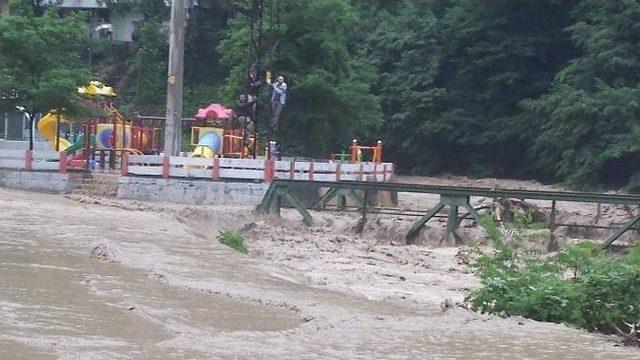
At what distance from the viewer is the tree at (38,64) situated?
111 ft

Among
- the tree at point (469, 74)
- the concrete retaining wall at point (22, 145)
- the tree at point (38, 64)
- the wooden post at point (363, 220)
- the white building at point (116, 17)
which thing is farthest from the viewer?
the white building at point (116, 17)

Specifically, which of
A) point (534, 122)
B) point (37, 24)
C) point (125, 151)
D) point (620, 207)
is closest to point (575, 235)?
point (620, 207)

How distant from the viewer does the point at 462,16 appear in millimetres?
61188

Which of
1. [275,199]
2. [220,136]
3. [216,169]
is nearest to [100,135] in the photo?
[220,136]

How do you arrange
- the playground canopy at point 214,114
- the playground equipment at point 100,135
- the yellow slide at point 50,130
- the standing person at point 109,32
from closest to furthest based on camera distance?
the playground equipment at point 100,135
the yellow slide at point 50,130
the playground canopy at point 214,114
the standing person at point 109,32

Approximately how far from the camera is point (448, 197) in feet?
93.5

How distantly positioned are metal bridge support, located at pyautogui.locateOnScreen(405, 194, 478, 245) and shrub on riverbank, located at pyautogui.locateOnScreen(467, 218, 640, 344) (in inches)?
529

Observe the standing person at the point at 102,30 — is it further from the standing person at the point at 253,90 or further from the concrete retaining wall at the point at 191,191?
the concrete retaining wall at the point at 191,191

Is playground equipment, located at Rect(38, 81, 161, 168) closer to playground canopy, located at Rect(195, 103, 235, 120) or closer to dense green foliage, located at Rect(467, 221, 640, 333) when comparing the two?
playground canopy, located at Rect(195, 103, 235, 120)

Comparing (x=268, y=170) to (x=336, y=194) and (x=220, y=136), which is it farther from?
(x=220, y=136)

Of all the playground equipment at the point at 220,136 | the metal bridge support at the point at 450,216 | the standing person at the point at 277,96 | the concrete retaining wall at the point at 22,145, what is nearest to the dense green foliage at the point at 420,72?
the playground equipment at the point at 220,136

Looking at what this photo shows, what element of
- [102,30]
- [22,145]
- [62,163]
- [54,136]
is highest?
[102,30]

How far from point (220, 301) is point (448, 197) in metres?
15.1

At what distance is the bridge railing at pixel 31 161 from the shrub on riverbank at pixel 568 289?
Result: 21.2 metres
